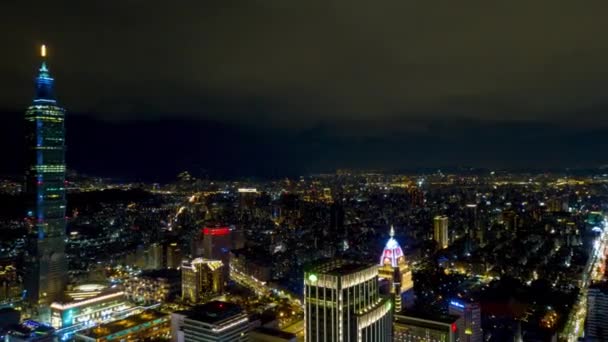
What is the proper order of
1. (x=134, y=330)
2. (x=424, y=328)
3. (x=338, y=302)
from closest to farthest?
(x=338, y=302) < (x=424, y=328) < (x=134, y=330)

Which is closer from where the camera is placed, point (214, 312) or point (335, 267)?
point (335, 267)

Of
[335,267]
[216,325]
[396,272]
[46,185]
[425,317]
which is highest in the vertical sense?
[46,185]

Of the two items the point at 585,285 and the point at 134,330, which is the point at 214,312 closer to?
the point at 134,330

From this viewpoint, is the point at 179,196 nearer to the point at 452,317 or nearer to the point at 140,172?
the point at 140,172

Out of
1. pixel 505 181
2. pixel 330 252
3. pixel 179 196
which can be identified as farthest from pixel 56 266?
pixel 505 181

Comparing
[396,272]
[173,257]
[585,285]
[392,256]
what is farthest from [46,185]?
[585,285]

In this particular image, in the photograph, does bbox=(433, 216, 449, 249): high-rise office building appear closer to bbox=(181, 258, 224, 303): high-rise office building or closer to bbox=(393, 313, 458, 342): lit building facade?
bbox=(181, 258, 224, 303): high-rise office building
